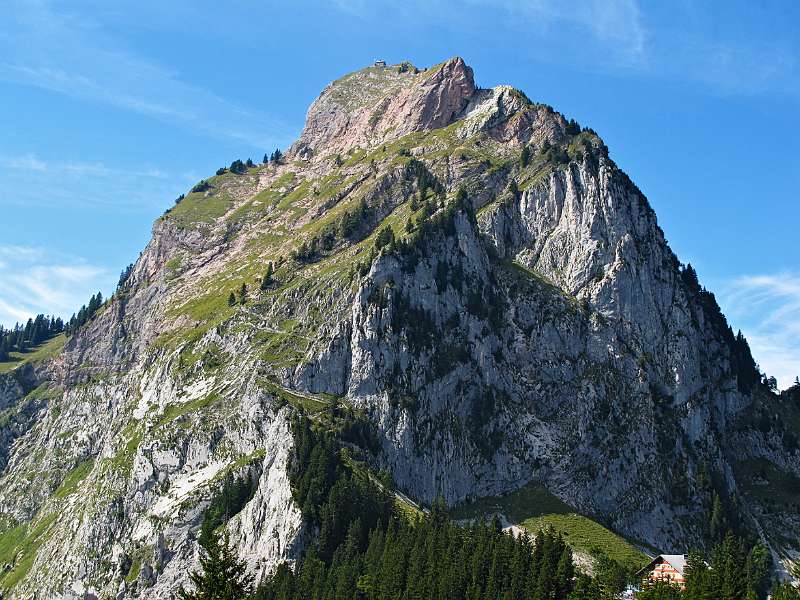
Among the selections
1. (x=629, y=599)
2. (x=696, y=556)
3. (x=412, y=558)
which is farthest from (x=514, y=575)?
(x=696, y=556)

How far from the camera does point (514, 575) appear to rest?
13838 cm

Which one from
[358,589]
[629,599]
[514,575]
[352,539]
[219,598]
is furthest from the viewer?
[352,539]

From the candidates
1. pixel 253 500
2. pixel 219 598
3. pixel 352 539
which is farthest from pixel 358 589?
pixel 219 598

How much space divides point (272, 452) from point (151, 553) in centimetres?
3291

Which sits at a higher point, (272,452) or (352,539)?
(272,452)

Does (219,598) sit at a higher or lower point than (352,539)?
lower

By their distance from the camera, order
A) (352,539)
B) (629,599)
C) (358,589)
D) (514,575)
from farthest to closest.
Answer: (352,539)
(629,599)
(358,589)
(514,575)

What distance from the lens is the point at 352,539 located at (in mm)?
170500

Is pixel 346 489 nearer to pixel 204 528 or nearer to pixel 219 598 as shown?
pixel 204 528

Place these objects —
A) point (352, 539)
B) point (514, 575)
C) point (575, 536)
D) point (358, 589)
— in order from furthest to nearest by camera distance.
A: point (575, 536) → point (352, 539) → point (358, 589) → point (514, 575)

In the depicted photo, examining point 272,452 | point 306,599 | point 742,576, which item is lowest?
point 306,599

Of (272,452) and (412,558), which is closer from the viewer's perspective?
(412,558)

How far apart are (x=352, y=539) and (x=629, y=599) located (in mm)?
51561

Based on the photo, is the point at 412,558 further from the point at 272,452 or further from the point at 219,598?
the point at 219,598
